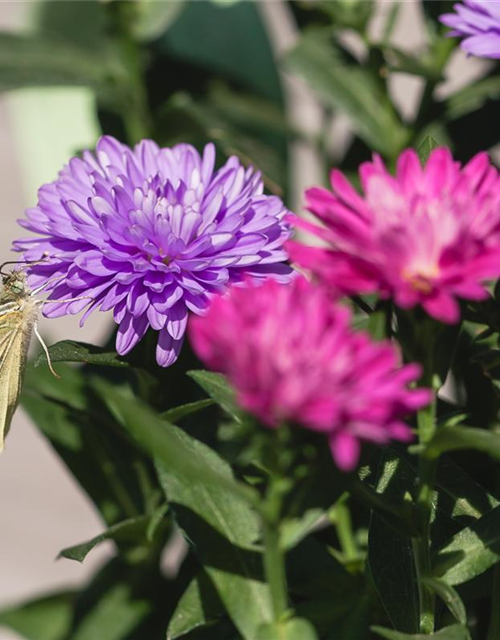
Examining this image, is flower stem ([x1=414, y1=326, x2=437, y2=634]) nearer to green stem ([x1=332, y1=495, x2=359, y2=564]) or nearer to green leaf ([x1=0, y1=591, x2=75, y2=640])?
green stem ([x1=332, y1=495, x2=359, y2=564])

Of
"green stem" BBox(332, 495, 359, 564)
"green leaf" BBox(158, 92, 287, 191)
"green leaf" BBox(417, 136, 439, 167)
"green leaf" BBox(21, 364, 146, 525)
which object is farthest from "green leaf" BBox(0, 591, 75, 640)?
"green leaf" BBox(417, 136, 439, 167)

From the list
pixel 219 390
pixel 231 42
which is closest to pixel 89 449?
pixel 219 390

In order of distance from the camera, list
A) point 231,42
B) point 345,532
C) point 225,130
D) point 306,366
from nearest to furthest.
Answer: point 306,366, point 345,532, point 225,130, point 231,42

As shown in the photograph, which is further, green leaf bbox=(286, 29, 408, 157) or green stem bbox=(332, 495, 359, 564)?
green leaf bbox=(286, 29, 408, 157)

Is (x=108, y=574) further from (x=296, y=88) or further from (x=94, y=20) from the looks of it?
(x=296, y=88)

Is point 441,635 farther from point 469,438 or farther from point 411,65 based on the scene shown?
point 411,65

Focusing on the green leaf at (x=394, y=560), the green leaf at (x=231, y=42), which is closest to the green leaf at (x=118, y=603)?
the green leaf at (x=394, y=560)
